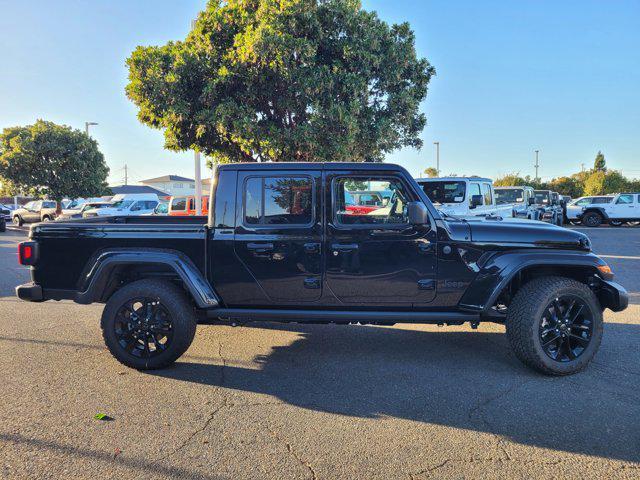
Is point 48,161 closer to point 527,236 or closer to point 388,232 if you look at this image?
point 388,232

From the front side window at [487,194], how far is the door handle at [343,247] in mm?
9928

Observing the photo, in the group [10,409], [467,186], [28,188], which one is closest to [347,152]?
[467,186]

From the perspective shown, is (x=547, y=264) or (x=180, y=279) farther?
(x=180, y=279)

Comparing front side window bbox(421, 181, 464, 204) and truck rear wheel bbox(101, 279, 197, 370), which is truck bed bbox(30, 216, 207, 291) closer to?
truck rear wheel bbox(101, 279, 197, 370)

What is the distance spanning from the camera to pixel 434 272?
13.7 ft

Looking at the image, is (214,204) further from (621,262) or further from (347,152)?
(621,262)

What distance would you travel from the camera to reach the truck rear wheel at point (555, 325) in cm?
406

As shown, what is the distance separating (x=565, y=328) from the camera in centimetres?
416

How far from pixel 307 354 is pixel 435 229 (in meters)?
1.79

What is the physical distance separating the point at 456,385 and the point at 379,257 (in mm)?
1250

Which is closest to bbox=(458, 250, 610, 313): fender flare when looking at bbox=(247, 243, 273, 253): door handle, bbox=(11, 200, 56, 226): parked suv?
bbox=(247, 243, 273, 253): door handle

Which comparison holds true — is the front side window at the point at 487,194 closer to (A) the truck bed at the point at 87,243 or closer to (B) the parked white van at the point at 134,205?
(A) the truck bed at the point at 87,243

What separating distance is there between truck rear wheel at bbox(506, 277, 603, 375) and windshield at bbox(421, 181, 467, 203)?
8642mm

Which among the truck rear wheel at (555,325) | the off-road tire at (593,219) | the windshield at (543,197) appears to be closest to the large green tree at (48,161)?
the windshield at (543,197)
